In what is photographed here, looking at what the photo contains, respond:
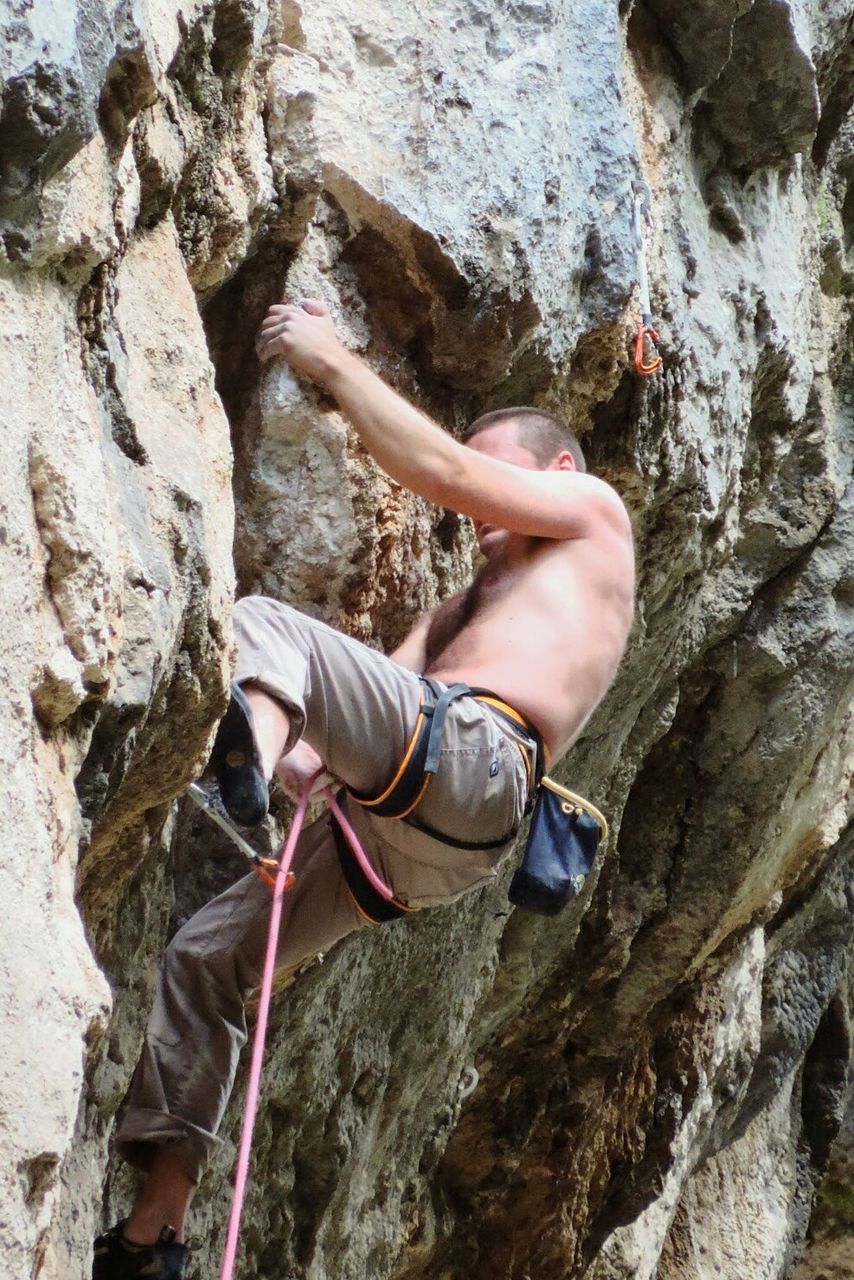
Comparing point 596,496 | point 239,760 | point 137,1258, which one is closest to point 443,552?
point 596,496

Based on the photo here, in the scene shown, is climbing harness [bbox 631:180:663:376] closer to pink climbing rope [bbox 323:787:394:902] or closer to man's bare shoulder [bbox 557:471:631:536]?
man's bare shoulder [bbox 557:471:631:536]

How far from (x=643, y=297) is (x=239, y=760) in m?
1.75

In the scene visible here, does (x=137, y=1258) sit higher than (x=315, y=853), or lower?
lower

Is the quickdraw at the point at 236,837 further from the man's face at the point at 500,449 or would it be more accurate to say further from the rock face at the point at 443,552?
the man's face at the point at 500,449

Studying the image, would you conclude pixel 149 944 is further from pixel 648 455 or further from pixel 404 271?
pixel 648 455

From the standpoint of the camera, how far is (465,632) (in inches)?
117

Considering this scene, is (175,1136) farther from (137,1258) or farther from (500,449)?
(500,449)

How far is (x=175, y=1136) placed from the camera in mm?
2768

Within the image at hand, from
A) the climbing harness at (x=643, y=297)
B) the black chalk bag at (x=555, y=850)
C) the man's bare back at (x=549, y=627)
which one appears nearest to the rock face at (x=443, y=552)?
the climbing harness at (x=643, y=297)

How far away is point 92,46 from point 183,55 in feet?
2.17

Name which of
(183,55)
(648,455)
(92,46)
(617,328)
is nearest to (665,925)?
(648,455)

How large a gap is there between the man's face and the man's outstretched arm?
3.8 inches

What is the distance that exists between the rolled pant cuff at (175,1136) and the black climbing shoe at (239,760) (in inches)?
28.8

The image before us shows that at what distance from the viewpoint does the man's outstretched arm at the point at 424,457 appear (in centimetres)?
267
